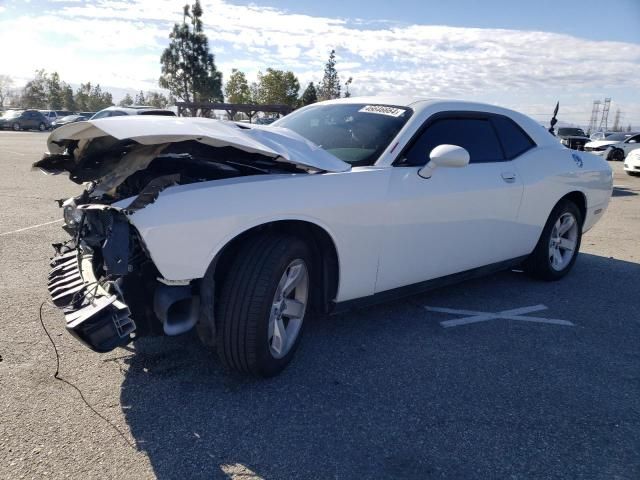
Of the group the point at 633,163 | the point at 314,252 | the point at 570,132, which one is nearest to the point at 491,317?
the point at 314,252

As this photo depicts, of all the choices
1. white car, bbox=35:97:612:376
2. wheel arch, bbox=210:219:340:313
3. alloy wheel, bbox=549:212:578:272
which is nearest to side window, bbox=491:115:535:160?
white car, bbox=35:97:612:376

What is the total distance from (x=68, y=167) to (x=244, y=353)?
1.69m

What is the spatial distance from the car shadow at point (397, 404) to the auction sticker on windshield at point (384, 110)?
1.50 metres

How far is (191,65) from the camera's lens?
168 ft

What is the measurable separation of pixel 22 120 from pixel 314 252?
41.7 meters

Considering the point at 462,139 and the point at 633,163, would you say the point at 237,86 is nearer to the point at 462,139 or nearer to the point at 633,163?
the point at 633,163

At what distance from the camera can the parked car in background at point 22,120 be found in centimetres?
3781

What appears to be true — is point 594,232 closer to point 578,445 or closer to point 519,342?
point 519,342

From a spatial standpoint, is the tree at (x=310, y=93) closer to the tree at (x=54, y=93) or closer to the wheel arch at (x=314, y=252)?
the tree at (x=54, y=93)

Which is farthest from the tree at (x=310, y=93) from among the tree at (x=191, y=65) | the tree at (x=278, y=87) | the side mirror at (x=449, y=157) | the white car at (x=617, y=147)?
the side mirror at (x=449, y=157)

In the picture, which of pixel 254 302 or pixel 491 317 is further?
pixel 491 317

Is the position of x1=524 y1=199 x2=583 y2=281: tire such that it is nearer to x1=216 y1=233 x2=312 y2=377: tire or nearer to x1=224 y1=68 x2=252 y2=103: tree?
x1=216 y1=233 x2=312 y2=377: tire

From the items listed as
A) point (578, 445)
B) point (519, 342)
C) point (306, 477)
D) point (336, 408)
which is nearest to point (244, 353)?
point (336, 408)

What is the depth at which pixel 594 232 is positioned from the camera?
26.0 feet
